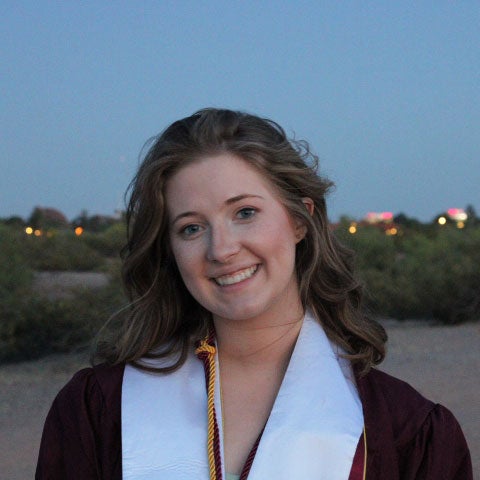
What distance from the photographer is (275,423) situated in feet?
7.28

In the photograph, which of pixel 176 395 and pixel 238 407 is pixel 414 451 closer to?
pixel 238 407

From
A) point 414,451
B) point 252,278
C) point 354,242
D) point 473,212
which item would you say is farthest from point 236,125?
point 473,212

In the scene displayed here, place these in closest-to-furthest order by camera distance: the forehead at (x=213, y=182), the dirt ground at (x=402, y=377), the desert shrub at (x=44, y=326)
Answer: the forehead at (x=213, y=182) → the dirt ground at (x=402, y=377) → the desert shrub at (x=44, y=326)

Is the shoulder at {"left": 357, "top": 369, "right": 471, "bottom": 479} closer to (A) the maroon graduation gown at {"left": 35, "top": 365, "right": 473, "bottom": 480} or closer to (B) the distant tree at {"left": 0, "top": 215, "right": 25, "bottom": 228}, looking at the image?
(A) the maroon graduation gown at {"left": 35, "top": 365, "right": 473, "bottom": 480}

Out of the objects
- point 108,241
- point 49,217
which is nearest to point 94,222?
point 49,217

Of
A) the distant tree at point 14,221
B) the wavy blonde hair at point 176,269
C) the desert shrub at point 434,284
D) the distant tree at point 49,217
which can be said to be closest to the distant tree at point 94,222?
the distant tree at point 49,217

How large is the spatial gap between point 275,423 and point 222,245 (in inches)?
17.9

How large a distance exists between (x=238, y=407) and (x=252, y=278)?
14.1 inches

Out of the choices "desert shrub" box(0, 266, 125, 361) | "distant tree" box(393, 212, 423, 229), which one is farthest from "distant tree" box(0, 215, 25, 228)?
"distant tree" box(393, 212, 423, 229)

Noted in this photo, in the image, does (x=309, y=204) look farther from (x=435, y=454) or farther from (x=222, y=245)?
(x=435, y=454)

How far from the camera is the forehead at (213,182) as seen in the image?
2.27 metres

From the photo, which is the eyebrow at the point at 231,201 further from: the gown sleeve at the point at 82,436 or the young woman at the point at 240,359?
the gown sleeve at the point at 82,436

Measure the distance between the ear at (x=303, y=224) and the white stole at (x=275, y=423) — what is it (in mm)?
277

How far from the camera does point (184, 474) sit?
2188mm
